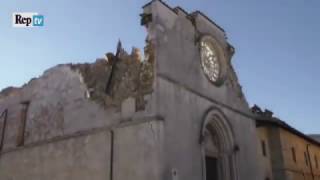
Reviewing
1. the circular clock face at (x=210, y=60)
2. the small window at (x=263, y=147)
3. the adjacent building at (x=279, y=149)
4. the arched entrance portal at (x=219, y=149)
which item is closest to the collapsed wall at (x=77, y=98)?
the circular clock face at (x=210, y=60)

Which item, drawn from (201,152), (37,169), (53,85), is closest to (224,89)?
(201,152)

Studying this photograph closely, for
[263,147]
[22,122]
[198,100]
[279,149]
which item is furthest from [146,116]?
[279,149]

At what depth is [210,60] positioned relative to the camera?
52.5 ft

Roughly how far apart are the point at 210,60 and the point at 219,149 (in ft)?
12.0

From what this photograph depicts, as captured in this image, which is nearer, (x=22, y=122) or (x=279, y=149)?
(x=22, y=122)

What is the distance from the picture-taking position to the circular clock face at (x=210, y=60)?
15288 millimetres

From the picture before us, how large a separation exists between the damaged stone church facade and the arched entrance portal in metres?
0.04

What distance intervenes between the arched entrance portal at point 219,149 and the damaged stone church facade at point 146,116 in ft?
0.13

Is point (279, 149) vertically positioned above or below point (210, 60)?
below

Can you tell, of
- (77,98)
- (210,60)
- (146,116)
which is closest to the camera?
(146,116)

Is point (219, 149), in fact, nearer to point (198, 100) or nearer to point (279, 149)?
point (198, 100)

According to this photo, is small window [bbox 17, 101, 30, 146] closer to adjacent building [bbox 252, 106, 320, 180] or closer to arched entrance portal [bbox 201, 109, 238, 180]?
arched entrance portal [bbox 201, 109, 238, 180]

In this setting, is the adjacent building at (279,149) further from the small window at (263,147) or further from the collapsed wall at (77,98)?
the collapsed wall at (77,98)

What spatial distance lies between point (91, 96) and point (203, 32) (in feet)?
17.5
